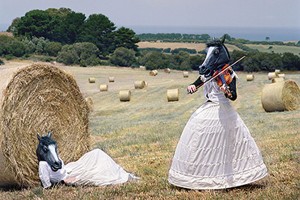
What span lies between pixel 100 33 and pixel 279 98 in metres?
69.8

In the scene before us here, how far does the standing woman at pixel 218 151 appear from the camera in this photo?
8.12 m

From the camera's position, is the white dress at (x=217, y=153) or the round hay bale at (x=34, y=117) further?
the round hay bale at (x=34, y=117)

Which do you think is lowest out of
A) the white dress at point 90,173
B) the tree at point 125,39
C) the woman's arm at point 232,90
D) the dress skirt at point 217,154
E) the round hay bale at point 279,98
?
the tree at point 125,39

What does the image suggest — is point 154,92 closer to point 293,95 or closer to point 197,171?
point 293,95

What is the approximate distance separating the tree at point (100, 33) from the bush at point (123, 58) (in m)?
6.28

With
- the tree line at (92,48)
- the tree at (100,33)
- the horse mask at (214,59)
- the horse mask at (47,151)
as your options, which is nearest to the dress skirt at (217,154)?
the horse mask at (214,59)

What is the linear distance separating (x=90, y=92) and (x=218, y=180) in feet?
111

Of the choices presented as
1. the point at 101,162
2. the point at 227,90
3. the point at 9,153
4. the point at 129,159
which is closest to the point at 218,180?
the point at 227,90

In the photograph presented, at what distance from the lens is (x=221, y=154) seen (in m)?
8.12

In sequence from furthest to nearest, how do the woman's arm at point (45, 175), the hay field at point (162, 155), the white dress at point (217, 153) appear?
the woman's arm at point (45, 175) → the hay field at point (162, 155) → the white dress at point (217, 153)

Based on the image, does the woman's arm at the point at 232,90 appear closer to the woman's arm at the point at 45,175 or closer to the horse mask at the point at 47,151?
the horse mask at the point at 47,151

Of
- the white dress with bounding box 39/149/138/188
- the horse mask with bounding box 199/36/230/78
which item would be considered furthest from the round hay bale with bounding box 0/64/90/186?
the horse mask with bounding box 199/36/230/78

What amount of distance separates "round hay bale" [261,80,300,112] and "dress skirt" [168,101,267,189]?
624 inches

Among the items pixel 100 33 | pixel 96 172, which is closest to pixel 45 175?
→ pixel 96 172
